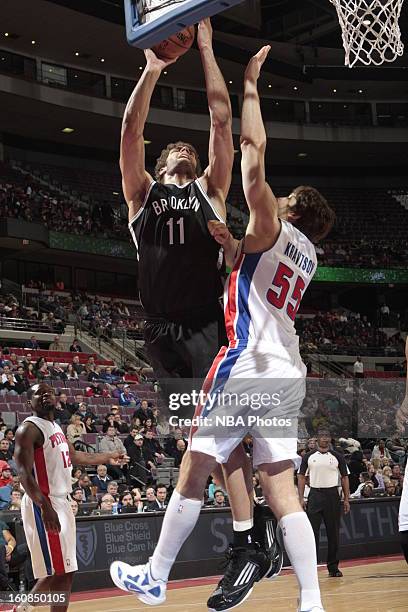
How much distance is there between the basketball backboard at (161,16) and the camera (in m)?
4.09

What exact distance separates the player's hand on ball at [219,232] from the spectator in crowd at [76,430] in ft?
32.0

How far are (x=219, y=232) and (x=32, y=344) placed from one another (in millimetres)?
17165

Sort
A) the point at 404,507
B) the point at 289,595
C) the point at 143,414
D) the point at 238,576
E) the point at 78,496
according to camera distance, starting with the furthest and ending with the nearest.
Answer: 1. the point at 143,414
2. the point at 78,496
3. the point at 289,595
4. the point at 404,507
5. the point at 238,576

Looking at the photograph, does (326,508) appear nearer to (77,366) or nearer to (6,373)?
(6,373)

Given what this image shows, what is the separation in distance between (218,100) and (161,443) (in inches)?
416

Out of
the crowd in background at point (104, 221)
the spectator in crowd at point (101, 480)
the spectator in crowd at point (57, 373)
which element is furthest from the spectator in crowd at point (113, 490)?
the crowd in background at point (104, 221)

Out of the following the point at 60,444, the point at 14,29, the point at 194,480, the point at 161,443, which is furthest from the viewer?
the point at 14,29

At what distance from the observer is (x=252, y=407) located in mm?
4301

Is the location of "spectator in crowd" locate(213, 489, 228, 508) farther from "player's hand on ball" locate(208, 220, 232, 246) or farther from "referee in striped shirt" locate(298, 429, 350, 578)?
"player's hand on ball" locate(208, 220, 232, 246)

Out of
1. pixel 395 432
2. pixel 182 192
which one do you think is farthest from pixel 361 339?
pixel 182 192

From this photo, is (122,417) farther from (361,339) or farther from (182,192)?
Answer: (361,339)

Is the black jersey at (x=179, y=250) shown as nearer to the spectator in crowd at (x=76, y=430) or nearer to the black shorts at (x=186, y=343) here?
the black shorts at (x=186, y=343)

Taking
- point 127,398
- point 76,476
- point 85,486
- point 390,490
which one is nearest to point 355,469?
point 390,490

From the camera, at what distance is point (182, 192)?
191 inches
